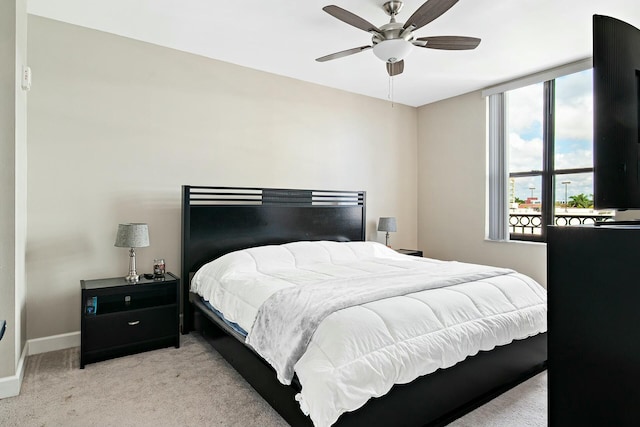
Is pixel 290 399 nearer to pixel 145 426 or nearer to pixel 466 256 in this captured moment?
pixel 145 426

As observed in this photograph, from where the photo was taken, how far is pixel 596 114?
90 cm

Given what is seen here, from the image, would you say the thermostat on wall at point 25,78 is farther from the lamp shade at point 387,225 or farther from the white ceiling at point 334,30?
the lamp shade at point 387,225

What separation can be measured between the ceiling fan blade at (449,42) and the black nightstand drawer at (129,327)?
2860 millimetres

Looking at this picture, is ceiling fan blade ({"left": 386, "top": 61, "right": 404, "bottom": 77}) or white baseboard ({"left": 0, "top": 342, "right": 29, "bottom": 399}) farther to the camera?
ceiling fan blade ({"left": 386, "top": 61, "right": 404, "bottom": 77})

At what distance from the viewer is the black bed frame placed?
1823 mm

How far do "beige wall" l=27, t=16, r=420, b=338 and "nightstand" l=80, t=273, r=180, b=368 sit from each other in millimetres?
330

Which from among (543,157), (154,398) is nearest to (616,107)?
(154,398)

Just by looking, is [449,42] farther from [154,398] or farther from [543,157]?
[154,398]

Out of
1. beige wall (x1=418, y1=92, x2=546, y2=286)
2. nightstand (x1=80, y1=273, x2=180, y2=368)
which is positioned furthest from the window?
nightstand (x1=80, y1=273, x2=180, y2=368)

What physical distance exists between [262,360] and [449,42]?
2494 millimetres

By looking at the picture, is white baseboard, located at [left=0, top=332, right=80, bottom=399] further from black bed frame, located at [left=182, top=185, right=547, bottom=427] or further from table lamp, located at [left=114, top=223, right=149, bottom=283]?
black bed frame, located at [left=182, top=185, right=547, bottom=427]

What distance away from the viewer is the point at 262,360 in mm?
2135

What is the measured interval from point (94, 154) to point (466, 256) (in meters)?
4.37

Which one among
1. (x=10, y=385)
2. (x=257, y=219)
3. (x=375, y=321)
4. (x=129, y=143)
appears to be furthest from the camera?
(x=257, y=219)
